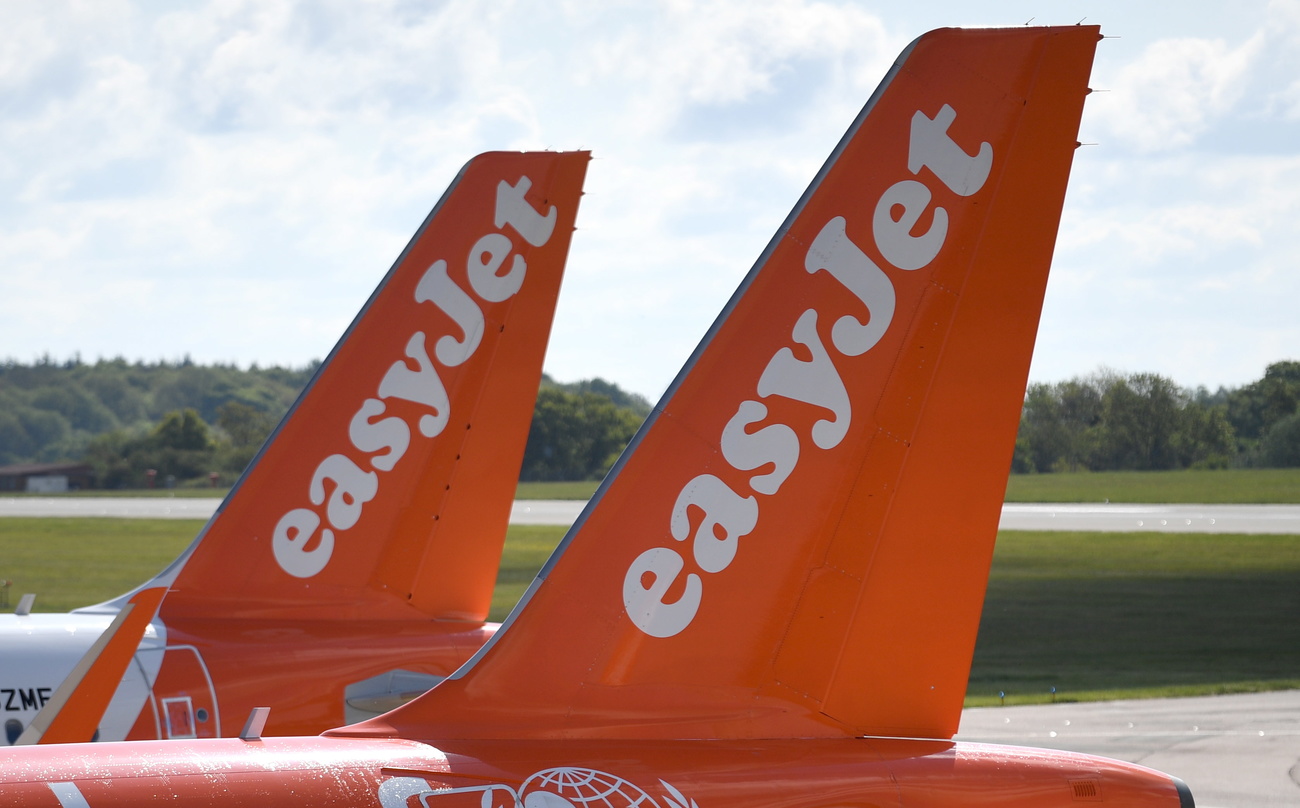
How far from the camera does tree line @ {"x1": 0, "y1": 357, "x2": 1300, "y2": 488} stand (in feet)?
150

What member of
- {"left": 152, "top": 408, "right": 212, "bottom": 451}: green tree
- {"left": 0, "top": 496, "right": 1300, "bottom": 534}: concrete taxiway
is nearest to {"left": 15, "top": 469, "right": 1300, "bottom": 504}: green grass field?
{"left": 0, "top": 496, "right": 1300, "bottom": 534}: concrete taxiway

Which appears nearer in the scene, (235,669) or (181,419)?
(235,669)

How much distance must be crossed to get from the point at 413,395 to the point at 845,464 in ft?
12.9

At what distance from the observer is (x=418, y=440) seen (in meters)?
7.50

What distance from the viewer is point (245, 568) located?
23.7 ft

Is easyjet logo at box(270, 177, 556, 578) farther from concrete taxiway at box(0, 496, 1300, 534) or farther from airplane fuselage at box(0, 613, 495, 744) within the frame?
concrete taxiway at box(0, 496, 1300, 534)

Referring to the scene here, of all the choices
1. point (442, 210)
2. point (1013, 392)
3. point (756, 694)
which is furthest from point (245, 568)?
point (1013, 392)

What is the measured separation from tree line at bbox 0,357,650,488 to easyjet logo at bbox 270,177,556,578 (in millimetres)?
72386

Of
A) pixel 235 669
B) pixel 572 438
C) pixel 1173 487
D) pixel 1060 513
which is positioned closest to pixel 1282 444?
pixel 1173 487

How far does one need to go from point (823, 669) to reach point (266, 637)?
12.4 feet

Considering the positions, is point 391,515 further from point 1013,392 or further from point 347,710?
point 1013,392

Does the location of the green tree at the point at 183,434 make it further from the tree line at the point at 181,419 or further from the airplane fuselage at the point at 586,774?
the airplane fuselage at the point at 586,774

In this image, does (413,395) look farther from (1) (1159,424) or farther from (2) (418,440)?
(1) (1159,424)

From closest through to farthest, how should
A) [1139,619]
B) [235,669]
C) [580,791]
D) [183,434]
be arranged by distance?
[580,791], [235,669], [1139,619], [183,434]
